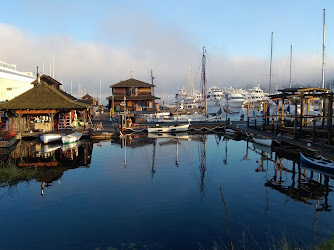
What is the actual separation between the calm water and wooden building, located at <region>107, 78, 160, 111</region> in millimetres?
43358

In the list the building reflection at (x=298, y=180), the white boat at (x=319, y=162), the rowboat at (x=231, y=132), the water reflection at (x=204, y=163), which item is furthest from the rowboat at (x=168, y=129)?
the white boat at (x=319, y=162)

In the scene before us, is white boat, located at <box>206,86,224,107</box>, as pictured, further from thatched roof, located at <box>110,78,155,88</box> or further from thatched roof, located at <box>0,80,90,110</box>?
thatched roof, located at <box>0,80,90,110</box>

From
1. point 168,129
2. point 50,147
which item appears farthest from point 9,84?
point 168,129

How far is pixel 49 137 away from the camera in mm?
33344

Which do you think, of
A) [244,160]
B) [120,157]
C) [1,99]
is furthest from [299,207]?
[1,99]

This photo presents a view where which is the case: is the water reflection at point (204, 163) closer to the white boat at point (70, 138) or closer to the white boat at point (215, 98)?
the white boat at point (70, 138)

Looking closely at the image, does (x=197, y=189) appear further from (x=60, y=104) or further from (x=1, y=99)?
(x=1, y=99)

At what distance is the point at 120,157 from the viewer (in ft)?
87.1

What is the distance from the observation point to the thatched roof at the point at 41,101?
34.6 m

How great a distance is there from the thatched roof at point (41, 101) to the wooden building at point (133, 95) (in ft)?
97.6

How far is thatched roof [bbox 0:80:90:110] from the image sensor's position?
34625 mm

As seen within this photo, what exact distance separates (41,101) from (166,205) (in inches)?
1143

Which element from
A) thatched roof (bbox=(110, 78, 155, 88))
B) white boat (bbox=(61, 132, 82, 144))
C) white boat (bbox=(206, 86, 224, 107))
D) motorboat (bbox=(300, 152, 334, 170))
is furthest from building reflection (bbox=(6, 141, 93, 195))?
white boat (bbox=(206, 86, 224, 107))

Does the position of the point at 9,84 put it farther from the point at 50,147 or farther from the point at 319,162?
the point at 319,162
